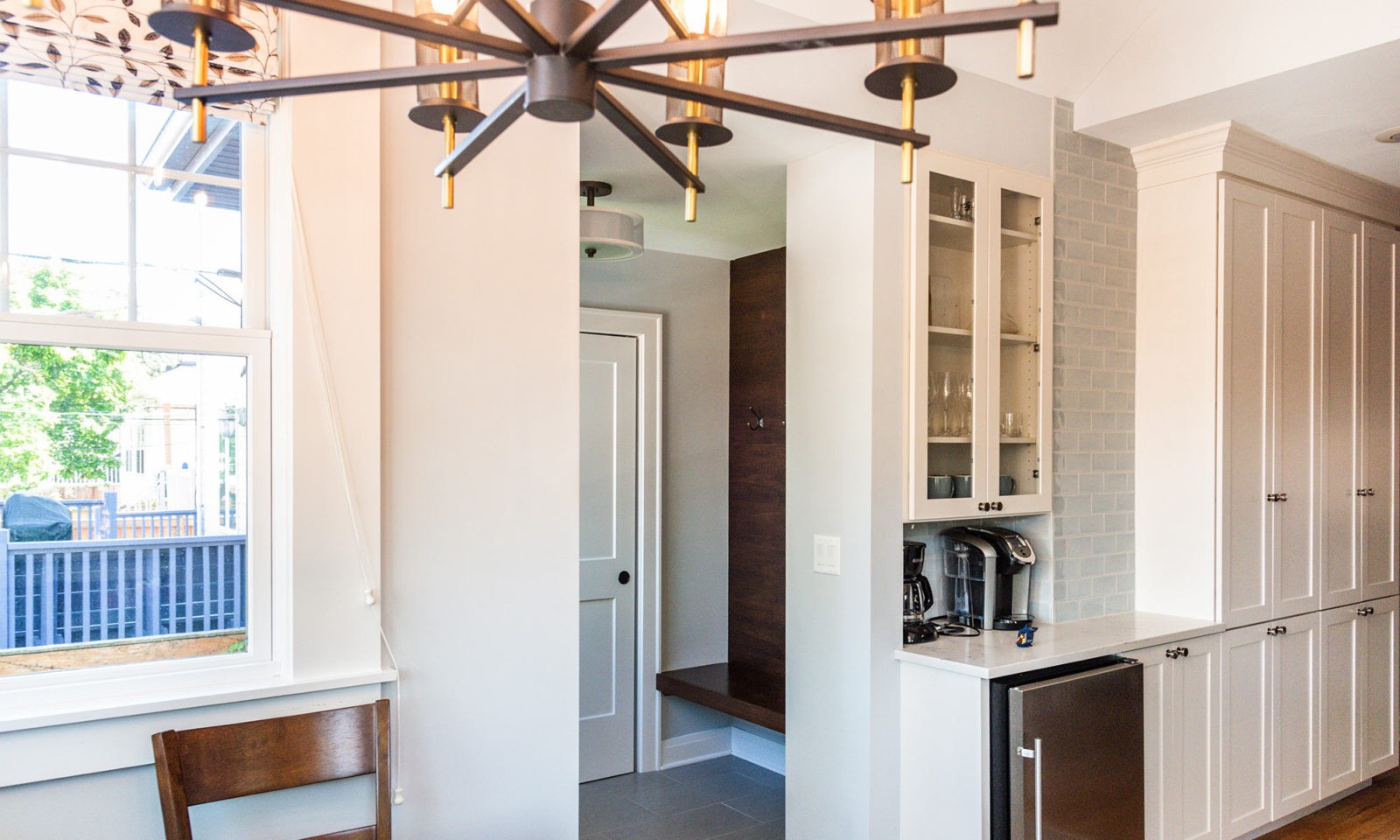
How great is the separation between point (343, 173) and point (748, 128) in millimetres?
1322

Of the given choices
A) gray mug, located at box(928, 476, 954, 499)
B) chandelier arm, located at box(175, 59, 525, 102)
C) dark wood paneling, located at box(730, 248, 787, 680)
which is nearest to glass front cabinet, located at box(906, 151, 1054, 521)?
gray mug, located at box(928, 476, 954, 499)

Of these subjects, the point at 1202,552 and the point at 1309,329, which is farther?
the point at 1309,329

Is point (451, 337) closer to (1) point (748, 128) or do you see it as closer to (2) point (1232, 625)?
(1) point (748, 128)

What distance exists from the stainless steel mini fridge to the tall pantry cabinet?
318mm

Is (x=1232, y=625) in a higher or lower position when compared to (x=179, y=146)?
lower

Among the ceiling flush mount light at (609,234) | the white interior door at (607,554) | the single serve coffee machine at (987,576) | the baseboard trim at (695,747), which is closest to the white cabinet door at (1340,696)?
the single serve coffee machine at (987,576)

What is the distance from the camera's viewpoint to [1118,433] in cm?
380

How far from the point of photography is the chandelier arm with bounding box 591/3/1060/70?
0.99m

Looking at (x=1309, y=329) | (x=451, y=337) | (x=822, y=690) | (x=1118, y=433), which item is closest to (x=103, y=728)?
(x=451, y=337)

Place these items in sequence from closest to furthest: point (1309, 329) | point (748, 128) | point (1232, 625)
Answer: point (748, 128)
point (1232, 625)
point (1309, 329)

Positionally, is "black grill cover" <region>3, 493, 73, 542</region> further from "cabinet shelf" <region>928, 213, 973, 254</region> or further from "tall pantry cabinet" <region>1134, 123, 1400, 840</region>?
"tall pantry cabinet" <region>1134, 123, 1400, 840</region>

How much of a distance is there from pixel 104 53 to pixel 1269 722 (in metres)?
4.27

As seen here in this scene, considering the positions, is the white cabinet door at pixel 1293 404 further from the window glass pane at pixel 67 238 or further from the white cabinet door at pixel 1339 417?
the window glass pane at pixel 67 238

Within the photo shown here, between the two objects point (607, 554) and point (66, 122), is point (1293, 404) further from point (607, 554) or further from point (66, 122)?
point (66, 122)
